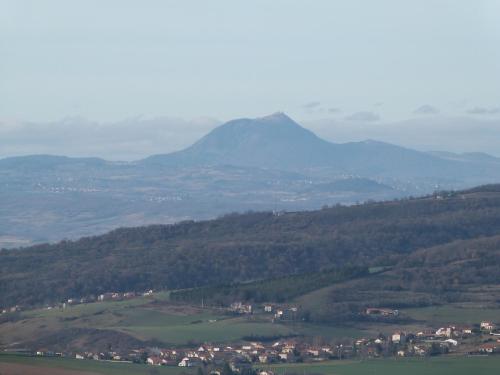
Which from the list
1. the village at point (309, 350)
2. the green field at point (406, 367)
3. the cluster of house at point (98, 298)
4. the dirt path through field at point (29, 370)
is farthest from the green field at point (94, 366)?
the cluster of house at point (98, 298)

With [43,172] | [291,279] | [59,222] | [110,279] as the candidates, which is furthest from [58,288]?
[43,172]

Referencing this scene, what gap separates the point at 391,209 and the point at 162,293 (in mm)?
25281

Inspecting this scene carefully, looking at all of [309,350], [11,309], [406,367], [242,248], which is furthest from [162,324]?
[242,248]

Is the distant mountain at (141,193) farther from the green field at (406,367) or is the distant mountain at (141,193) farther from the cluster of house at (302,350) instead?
the green field at (406,367)

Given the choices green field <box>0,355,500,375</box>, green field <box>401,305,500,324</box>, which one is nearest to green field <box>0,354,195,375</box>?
green field <box>0,355,500,375</box>

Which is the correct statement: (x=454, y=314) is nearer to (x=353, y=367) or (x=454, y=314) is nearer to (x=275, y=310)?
(x=275, y=310)

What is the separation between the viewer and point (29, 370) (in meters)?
35.6

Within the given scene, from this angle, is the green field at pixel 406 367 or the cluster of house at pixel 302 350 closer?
the green field at pixel 406 367

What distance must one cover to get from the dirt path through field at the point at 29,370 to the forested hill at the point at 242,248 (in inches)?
819

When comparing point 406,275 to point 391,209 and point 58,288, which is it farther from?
point 391,209

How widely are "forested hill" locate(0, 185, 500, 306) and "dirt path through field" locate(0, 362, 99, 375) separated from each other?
20.8 metres

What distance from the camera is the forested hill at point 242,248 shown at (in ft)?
207

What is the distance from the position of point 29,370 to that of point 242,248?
3330cm

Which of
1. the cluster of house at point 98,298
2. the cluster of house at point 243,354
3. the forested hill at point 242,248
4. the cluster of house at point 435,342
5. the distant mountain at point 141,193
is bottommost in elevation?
the cluster of house at point 243,354
